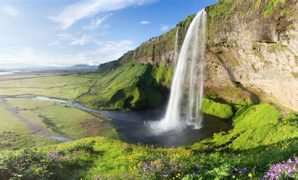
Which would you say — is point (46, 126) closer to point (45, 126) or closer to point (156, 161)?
point (45, 126)

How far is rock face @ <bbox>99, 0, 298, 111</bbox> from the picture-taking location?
4528 centimetres

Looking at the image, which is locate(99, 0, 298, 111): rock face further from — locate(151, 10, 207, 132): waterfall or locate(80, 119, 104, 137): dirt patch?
locate(80, 119, 104, 137): dirt patch

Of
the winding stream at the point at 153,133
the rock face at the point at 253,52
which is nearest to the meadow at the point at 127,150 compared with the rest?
the winding stream at the point at 153,133

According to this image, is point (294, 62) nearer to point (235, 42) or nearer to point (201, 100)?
point (235, 42)

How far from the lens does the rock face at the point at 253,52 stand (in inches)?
1783

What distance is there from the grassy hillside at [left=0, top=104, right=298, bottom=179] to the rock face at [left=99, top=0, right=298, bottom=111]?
15.9 m

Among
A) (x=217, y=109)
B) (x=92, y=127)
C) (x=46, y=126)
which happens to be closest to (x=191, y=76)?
(x=217, y=109)

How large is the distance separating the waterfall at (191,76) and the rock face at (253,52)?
1994 mm

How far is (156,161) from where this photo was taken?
1430 cm

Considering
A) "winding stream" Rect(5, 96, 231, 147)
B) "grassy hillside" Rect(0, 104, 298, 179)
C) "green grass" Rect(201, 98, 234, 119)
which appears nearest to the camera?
"grassy hillside" Rect(0, 104, 298, 179)

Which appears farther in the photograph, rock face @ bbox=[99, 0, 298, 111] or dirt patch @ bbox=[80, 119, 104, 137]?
dirt patch @ bbox=[80, 119, 104, 137]

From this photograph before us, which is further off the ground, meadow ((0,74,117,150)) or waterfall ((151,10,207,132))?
waterfall ((151,10,207,132))

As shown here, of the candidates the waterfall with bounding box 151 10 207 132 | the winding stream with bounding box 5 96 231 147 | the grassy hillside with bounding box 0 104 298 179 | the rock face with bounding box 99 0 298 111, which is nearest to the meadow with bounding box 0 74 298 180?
the grassy hillside with bounding box 0 104 298 179

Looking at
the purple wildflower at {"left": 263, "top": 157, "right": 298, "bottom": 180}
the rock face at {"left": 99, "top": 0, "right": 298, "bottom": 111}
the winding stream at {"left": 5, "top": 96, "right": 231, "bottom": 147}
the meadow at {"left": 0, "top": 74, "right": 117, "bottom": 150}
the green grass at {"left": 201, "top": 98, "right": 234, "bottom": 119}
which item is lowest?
the meadow at {"left": 0, "top": 74, "right": 117, "bottom": 150}
